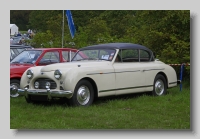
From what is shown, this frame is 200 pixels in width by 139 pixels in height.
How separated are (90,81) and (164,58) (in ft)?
17.0

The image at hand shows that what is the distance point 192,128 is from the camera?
239 inches

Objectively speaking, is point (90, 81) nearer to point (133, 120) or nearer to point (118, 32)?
point (133, 120)

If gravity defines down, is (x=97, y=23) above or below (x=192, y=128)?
above

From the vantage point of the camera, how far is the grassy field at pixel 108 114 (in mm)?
6488

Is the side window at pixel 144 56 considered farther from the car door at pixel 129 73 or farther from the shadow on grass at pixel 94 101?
the shadow on grass at pixel 94 101

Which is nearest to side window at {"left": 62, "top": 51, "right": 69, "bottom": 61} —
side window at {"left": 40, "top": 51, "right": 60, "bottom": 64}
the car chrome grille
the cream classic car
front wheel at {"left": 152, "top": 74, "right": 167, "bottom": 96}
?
side window at {"left": 40, "top": 51, "right": 60, "bottom": 64}

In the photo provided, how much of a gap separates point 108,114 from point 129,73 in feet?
6.84

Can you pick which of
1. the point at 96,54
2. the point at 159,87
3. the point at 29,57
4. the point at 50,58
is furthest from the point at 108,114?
the point at 29,57

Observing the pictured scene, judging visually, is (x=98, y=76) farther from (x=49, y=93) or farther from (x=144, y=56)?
(x=144, y=56)

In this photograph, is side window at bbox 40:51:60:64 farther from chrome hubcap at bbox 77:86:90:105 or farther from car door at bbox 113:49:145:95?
chrome hubcap at bbox 77:86:90:105

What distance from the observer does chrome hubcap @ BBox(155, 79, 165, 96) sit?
33.0 ft

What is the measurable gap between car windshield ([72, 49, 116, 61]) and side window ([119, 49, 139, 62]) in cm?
28

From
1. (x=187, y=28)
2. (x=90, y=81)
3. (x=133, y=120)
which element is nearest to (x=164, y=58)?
(x=187, y=28)

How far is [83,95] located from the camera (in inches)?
321
